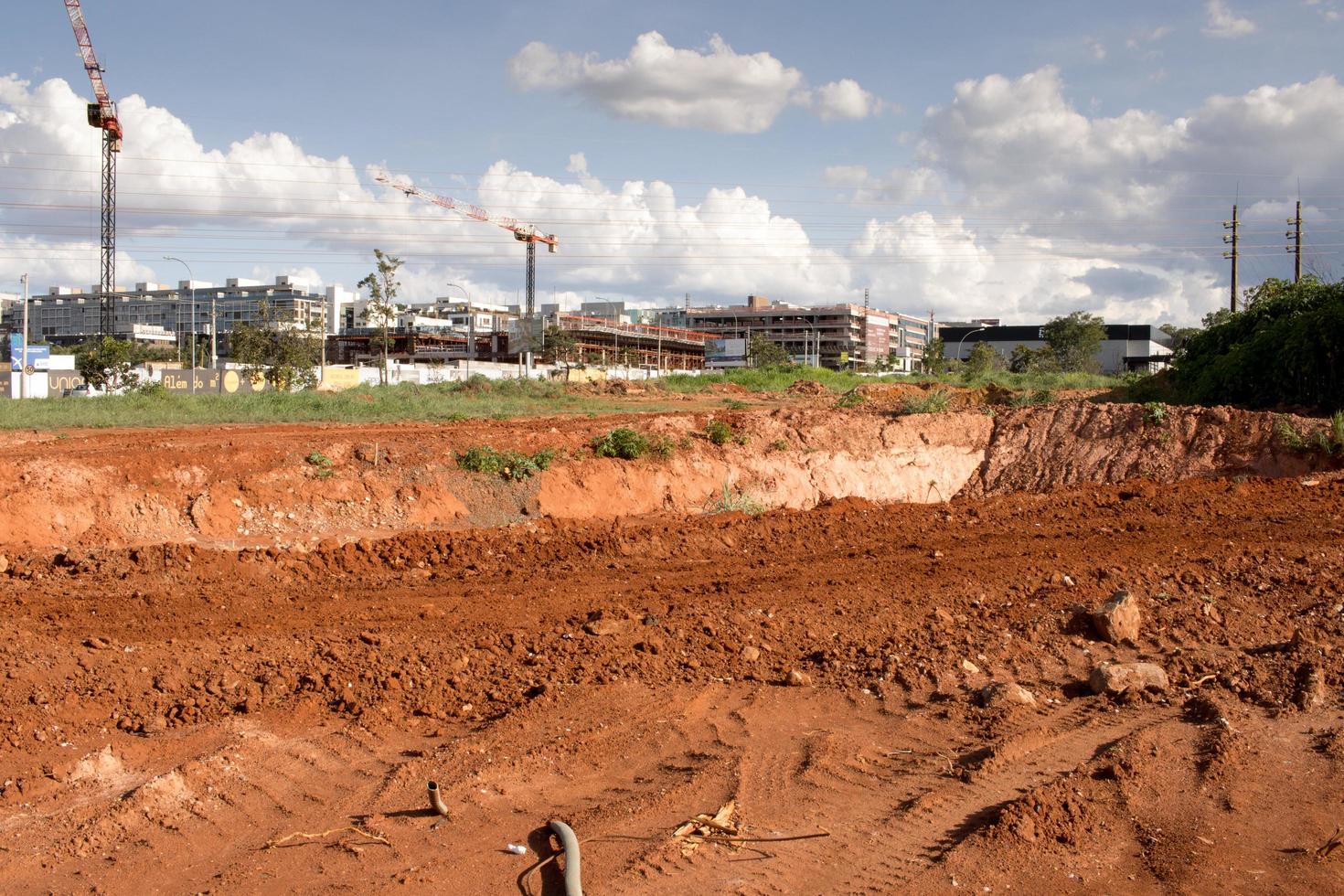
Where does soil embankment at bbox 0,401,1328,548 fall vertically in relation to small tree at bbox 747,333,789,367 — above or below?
below

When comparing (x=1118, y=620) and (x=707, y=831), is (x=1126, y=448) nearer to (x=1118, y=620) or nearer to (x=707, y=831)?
(x=1118, y=620)

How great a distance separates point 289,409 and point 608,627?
23102mm

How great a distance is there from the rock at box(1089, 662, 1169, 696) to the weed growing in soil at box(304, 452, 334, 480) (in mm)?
10529

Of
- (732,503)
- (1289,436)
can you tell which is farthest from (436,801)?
(1289,436)

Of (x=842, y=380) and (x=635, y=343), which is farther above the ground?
(x=635, y=343)

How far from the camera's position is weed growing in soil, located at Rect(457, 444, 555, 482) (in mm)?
14930

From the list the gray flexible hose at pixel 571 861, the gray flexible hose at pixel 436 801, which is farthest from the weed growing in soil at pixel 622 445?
the gray flexible hose at pixel 571 861

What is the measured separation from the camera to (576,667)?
7.41m

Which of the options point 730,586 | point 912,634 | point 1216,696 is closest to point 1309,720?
point 1216,696

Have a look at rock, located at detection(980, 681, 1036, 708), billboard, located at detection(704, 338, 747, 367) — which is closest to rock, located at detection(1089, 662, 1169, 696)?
rock, located at detection(980, 681, 1036, 708)

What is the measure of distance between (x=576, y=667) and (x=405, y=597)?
3168 mm

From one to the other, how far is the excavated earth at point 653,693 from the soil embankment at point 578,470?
0.09m

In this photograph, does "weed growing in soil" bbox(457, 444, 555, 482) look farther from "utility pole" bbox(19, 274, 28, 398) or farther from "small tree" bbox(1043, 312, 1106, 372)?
"small tree" bbox(1043, 312, 1106, 372)

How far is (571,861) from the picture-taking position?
467 cm
